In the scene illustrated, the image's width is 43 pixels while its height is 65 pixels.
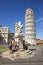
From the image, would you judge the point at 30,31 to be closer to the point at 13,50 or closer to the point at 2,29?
the point at 2,29

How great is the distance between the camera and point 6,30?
9394cm

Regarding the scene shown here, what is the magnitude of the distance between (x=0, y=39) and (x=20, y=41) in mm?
56620

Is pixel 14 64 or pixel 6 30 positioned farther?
pixel 6 30

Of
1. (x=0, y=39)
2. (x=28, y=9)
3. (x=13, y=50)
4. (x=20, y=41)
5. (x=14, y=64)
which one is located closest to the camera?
(x=14, y=64)

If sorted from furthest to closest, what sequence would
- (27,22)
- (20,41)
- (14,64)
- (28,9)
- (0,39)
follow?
1. (28,9)
2. (27,22)
3. (0,39)
4. (20,41)
5. (14,64)

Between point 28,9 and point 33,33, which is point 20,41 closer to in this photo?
point 33,33

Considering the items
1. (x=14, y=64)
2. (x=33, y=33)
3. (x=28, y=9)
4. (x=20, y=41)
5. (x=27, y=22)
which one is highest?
(x=28, y=9)

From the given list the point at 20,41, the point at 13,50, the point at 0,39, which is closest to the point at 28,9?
the point at 0,39

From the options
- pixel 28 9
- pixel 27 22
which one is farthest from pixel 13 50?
pixel 28 9

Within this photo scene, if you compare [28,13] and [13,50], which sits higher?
[28,13]

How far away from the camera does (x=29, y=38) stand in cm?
9519

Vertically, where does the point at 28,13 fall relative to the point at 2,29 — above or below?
above

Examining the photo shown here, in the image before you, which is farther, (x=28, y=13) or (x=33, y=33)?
(x=28, y=13)

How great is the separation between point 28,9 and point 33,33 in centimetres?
1723
